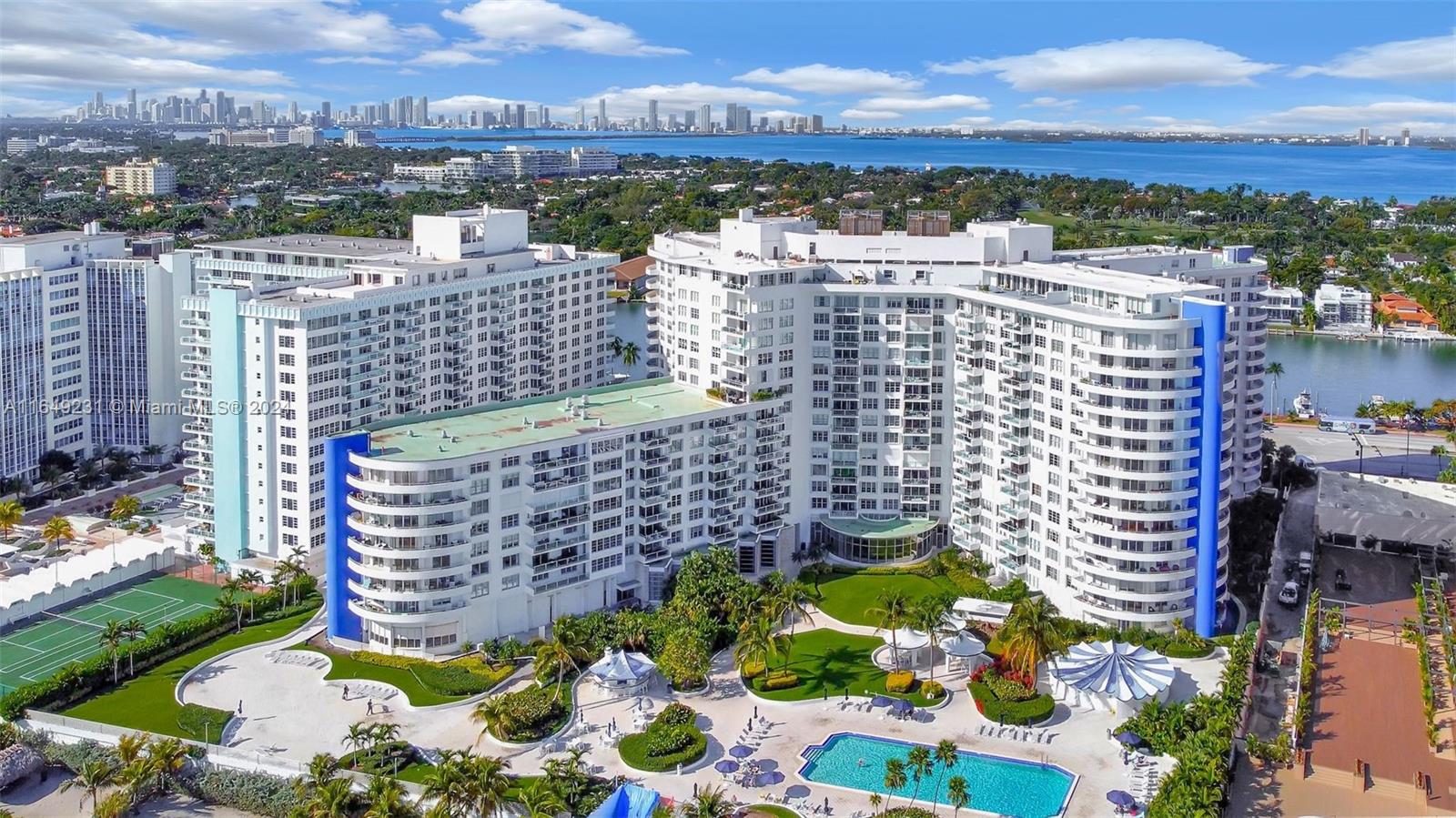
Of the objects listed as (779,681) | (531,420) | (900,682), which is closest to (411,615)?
(531,420)

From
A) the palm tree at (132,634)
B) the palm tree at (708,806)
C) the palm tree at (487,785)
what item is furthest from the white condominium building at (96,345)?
the palm tree at (708,806)

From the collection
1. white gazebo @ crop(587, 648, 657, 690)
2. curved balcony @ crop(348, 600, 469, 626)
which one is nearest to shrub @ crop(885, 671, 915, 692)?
white gazebo @ crop(587, 648, 657, 690)

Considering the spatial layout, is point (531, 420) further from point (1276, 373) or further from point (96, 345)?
point (1276, 373)

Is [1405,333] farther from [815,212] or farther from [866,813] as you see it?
[866,813]

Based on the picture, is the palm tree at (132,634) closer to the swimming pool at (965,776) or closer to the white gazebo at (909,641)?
the swimming pool at (965,776)

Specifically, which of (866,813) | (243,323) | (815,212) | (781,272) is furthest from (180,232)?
(866,813)

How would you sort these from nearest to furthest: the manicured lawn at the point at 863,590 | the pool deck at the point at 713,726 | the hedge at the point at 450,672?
the pool deck at the point at 713,726 → the hedge at the point at 450,672 → the manicured lawn at the point at 863,590
